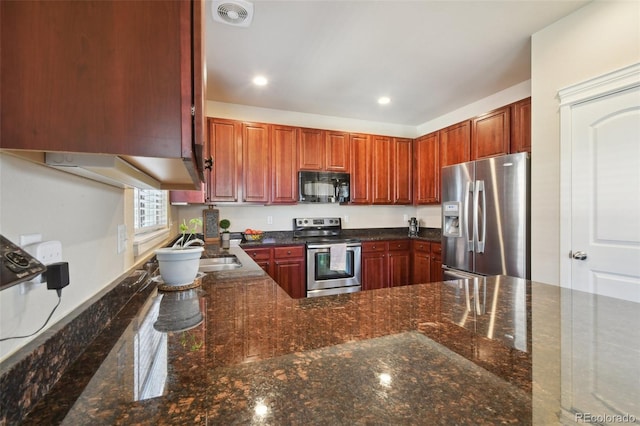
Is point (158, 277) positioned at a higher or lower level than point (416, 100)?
lower

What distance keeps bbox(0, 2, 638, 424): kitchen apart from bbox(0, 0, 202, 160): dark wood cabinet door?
15 cm

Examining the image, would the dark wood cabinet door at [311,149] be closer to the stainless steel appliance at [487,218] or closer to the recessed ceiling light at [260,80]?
the recessed ceiling light at [260,80]

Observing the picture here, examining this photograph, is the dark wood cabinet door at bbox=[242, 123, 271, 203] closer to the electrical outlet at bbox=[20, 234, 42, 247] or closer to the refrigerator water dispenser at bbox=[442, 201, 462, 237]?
the refrigerator water dispenser at bbox=[442, 201, 462, 237]

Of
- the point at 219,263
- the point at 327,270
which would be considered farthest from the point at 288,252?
the point at 219,263

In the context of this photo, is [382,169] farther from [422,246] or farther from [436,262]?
[436,262]

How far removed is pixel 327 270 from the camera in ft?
11.4

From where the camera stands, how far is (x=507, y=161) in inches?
98.7

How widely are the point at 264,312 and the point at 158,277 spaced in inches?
30.1

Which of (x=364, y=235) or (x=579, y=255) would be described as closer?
(x=579, y=255)

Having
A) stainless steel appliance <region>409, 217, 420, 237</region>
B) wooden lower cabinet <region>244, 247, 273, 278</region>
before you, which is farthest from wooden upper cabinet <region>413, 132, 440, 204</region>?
wooden lower cabinet <region>244, 247, 273, 278</region>

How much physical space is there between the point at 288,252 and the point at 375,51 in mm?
2226

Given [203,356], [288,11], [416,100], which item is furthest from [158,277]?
[416,100]

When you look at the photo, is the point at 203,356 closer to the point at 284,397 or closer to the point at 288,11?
the point at 284,397

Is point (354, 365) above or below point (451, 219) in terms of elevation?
below
